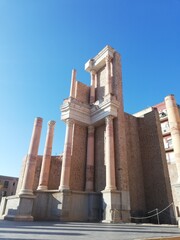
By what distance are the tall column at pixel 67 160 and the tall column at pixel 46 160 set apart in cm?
215

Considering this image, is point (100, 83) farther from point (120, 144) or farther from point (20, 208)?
point (20, 208)

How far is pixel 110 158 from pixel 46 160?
581 centimetres

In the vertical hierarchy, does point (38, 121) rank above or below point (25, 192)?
above

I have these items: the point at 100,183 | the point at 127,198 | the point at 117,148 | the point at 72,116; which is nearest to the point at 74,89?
the point at 72,116

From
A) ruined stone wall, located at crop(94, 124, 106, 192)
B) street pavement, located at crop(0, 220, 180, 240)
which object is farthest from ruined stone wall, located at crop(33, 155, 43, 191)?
street pavement, located at crop(0, 220, 180, 240)

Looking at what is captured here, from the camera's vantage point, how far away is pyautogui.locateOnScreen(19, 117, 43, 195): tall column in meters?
12.0

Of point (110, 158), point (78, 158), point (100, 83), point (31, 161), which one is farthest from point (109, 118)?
point (31, 161)

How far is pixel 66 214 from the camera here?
12.1 meters

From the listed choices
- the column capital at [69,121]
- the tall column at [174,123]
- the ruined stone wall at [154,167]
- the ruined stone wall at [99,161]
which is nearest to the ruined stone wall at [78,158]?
the ruined stone wall at [99,161]

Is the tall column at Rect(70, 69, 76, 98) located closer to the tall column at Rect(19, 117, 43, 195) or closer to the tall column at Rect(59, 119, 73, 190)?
the tall column at Rect(59, 119, 73, 190)

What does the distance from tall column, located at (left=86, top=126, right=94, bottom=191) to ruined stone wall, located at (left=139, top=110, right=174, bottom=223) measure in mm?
4836

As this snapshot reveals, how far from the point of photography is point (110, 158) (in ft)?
45.2

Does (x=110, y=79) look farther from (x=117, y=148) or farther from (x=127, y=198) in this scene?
(x=127, y=198)

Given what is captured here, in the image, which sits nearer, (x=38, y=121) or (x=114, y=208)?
(x=114, y=208)
